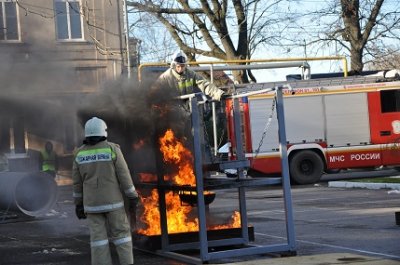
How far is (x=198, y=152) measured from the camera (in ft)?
26.3

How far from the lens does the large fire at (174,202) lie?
8961 mm

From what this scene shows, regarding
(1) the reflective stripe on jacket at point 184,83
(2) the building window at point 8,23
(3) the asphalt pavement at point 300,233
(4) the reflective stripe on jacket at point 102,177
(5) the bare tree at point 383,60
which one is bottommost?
(3) the asphalt pavement at point 300,233

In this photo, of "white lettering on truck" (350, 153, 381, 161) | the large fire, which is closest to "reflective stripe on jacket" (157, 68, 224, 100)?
the large fire

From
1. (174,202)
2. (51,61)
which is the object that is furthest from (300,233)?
(51,61)

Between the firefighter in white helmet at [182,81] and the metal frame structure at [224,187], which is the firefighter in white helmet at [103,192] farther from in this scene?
the firefighter in white helmet at [182,81]

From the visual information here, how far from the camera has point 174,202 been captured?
9297 mm

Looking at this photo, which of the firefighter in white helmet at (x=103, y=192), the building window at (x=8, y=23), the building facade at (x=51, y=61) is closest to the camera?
the firefighter in white helmet at (x=103, y=192)

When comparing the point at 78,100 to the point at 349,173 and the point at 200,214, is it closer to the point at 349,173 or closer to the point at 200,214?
the point at 200,214

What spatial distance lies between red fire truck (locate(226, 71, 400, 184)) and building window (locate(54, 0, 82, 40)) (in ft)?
40.2

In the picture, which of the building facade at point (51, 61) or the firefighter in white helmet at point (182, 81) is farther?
the firefighter in white helmet at point (182, 81)

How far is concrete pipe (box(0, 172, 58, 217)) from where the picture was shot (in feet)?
39.0

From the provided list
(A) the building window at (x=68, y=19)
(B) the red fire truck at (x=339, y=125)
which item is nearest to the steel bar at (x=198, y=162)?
(A) the building window at (x=68, y=19)

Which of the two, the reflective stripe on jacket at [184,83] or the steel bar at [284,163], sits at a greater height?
the reflective stripe on jacket at [184,83]

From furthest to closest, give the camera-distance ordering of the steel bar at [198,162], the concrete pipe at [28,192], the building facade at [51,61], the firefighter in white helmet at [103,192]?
the concrete pipe at [28,192] < the building facade at [51,61] < the steel bar at [198,162] < the firefighter in white helmet at [103,192]
